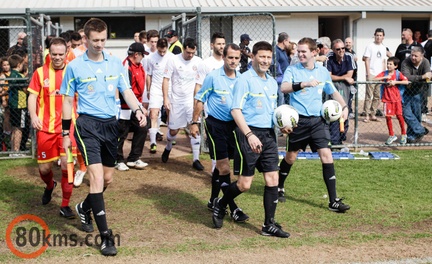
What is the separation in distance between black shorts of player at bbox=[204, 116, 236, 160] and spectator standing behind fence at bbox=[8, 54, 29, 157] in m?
4.59

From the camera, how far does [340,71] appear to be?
39.0 ft

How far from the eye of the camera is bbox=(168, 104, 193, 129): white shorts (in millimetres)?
10516

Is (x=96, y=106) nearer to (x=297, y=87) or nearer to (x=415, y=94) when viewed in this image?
(x=297, y=87)

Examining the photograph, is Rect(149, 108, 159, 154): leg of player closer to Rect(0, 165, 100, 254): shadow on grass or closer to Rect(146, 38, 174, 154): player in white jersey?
Rect(146, 38, 174, 154): player in white jersey

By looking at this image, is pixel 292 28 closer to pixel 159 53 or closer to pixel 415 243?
pixel 159 53

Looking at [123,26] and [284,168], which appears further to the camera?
[123,26]

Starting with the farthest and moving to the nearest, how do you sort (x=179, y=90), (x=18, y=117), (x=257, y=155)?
(x=18, y=117) < (x=179, y=90) < (x=257, y=155)

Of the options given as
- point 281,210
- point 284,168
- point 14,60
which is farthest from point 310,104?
point 14,60

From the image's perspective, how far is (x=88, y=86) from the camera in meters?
6.45

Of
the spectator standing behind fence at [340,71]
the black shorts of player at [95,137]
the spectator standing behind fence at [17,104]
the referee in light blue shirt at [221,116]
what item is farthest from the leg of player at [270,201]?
the spectator standing behind fence at [17,104]

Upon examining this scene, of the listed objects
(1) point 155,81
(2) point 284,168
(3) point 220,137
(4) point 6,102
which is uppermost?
(1) point 155,81

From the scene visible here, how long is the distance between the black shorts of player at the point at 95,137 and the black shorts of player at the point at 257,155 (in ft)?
4.42

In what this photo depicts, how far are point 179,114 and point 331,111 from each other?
3.45m

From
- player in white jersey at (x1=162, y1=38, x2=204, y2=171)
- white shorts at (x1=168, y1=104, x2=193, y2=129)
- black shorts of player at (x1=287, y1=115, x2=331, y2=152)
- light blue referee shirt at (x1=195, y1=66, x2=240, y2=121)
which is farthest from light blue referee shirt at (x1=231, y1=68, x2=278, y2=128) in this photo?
white shorts at (x1=168, y1=104, x2=193, y2=129)
